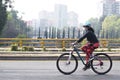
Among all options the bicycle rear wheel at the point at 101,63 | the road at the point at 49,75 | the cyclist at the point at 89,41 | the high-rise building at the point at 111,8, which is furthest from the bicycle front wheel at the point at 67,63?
the high-rise building at the point at 111,8

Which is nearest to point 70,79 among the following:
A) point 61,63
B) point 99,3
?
point 61,63

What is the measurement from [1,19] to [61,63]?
52654 mm

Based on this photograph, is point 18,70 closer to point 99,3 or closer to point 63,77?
point 63,77

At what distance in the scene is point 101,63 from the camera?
43.0 ft

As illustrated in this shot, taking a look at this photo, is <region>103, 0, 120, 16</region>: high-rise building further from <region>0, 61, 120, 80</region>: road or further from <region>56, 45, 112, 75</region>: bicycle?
<region>56, 45, 112, 75</region>: bicycle

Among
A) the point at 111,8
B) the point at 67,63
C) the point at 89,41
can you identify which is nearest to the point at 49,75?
the point at 67,63

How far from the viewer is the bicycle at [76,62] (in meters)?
13.0

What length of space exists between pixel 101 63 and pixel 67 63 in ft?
3.37

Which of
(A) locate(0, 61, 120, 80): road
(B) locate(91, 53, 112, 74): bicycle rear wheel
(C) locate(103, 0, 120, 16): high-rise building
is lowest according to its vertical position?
(A) locate(0, 61, 120, 80): road

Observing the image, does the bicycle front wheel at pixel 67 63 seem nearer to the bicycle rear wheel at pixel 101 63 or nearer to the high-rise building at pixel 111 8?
the bicycle rear wheel at pixel 101 63

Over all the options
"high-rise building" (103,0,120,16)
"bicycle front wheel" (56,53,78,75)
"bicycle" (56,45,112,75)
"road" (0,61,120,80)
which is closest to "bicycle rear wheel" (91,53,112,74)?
"bicycle" (56,45,112,75)

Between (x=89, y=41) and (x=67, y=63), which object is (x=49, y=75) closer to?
A: (x=67, y=63)

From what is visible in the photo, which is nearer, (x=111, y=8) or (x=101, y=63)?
(x=101, y=63)

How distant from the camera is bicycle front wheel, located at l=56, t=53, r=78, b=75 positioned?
12977 mm
